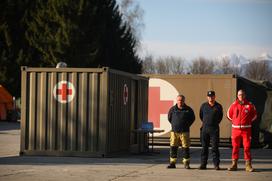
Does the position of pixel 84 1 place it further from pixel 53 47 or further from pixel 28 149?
pixel 28 149

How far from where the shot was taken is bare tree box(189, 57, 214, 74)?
3617 inches

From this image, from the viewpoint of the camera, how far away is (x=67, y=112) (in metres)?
18.1

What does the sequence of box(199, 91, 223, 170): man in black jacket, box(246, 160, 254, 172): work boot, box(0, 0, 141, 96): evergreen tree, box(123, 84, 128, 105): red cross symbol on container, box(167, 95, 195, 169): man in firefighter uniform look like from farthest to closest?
1. box(0, 0, 141, 96): evergreen tree
2. box(123, 84, 128, 105): red cross symbol on container
3. box(167, 95, 195, 169): man in firefighter uniform
4. box(199, 91, 223, 170): man in black jacket
5. box(246, 160, 254, 172): work boot

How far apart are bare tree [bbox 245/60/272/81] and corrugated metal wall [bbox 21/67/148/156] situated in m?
67.8

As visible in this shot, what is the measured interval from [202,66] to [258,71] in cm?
928

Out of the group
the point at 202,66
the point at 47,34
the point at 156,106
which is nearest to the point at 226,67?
the point at 202,66

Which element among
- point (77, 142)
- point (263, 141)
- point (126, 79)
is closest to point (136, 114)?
point (126, 79)

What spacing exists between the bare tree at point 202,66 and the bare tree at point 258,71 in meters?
5.28

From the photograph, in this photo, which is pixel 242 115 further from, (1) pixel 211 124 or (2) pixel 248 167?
(2) pixel 248 167

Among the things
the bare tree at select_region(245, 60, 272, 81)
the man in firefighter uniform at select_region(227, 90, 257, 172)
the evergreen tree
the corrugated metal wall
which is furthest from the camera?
the bare tree at select_region(245, 60, 272, 81)

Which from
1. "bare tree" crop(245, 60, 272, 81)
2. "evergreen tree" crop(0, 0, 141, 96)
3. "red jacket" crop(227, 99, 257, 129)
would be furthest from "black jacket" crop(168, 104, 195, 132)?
"bare tree" crop(245, 60, 272, 81)

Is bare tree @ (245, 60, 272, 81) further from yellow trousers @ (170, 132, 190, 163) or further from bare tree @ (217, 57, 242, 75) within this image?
yellow trousers @ (170, 132, 190, 163)

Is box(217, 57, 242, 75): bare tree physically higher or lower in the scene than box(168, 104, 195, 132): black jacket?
higher

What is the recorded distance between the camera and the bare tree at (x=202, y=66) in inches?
Result: 3617
